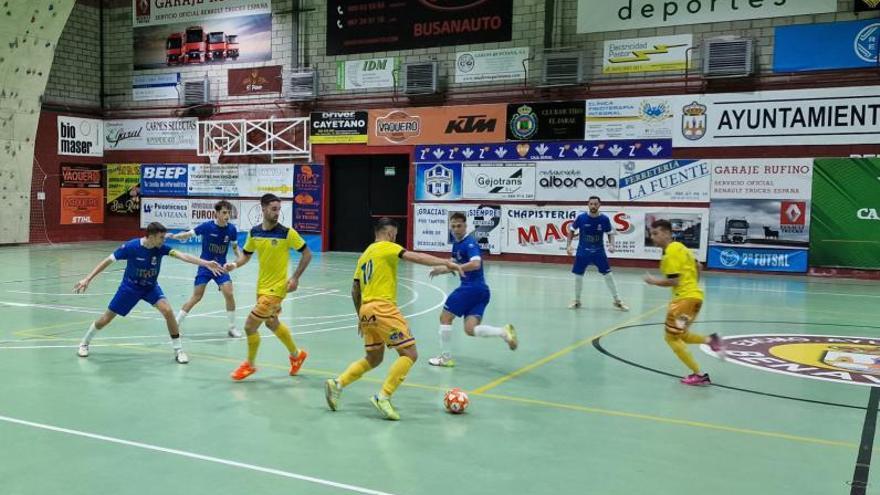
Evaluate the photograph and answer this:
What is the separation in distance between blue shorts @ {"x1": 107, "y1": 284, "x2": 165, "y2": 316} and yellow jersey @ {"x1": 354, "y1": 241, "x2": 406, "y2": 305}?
3600 millimetres

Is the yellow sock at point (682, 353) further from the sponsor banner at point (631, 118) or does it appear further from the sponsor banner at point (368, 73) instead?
the sponsor banner at point (368, 73)

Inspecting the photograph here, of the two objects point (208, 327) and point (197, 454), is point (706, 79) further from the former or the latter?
point (197, 454)

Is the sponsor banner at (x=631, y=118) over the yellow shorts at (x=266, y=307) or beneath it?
over

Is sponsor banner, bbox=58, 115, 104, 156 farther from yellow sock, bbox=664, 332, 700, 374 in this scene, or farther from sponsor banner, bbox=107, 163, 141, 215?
yellow sock, bbox=664, 332, 700, 374

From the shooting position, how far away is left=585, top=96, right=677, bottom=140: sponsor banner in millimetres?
23109

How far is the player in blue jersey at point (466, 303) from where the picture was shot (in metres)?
9.16

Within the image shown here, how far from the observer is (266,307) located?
8375mm

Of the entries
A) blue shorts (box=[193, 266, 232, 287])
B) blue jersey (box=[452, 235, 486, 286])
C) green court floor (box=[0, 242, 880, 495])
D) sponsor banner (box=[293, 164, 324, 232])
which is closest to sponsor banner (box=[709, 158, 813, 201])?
green court floor (box=[0, 242, 880, 495])

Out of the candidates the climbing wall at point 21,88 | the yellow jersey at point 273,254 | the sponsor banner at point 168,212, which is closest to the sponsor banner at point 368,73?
the sponsor banner at point 168,212

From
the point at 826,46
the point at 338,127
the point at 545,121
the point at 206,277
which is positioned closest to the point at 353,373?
the point at 206,277

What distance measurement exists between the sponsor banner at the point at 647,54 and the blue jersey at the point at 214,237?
1602cm

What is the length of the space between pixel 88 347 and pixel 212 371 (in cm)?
212

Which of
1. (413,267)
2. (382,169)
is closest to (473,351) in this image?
(413,267)

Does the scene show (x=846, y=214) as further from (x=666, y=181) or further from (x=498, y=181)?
(x=498, y=181)
